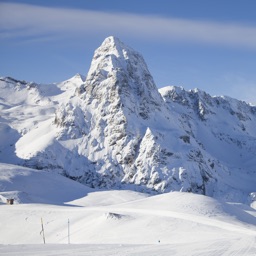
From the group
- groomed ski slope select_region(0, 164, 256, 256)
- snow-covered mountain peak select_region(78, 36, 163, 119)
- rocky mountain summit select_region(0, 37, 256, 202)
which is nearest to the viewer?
groomed ski slope select_region(0, 164, 256, 256)

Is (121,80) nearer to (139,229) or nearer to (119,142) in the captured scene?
(119,142)

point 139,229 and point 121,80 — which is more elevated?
point 121,80

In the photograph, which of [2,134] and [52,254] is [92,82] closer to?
[2,134]

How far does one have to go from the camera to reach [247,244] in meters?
28.5

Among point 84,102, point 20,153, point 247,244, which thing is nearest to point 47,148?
point 20,153

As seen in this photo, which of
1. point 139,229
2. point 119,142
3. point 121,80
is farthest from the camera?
point 121,80

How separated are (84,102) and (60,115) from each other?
424 inches

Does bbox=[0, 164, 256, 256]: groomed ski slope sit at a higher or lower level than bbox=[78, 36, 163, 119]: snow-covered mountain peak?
lower

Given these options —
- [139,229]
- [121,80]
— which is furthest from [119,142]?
[139,229]

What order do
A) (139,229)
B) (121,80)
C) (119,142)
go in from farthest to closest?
1. (121,80)
2. (119,142)
3. (139,229)

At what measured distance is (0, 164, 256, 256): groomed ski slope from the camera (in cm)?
2653

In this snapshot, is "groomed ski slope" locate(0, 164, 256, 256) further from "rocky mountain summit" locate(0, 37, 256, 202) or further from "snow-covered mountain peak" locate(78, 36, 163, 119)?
"snow-covered mountain peak" locate(78, 36, 163, 119)

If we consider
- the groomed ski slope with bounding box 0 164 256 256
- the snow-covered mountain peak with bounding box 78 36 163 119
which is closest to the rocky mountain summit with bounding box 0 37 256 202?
the snow-covered mountain peak with bounding box 78 36 163 119

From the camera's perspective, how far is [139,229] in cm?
4334
